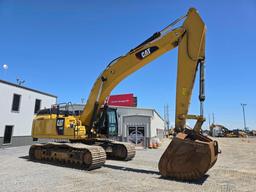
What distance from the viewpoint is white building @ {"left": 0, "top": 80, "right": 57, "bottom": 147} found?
739 inches

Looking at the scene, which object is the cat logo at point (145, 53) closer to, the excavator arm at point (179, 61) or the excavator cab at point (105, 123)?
the excavator arm at point (179, 61)

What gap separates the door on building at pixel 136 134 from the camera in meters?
23.8

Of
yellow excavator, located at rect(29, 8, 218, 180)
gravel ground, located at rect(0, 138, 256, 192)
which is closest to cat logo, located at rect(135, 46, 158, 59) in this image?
yellow excavator, located at rect(29, 8, 218, 180)

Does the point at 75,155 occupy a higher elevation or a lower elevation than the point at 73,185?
higher

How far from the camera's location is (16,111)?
20.3 meters

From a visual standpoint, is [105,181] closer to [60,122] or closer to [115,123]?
[60,122]

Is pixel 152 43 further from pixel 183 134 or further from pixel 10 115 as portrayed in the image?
pixel 10 115

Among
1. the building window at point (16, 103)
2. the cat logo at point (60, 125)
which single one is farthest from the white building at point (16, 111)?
the cat logo at point (60, 125)

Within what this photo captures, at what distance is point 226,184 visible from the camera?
7434 millimetres

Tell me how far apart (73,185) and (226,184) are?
463 cm

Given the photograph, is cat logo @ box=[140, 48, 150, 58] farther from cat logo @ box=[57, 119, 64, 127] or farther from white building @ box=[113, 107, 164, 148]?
white building @ box=[113, 107, 164, 148]

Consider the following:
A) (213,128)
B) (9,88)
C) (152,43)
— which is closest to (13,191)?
(152,43)

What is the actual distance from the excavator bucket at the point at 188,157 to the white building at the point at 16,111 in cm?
1535

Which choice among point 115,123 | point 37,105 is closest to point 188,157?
point 115,123
